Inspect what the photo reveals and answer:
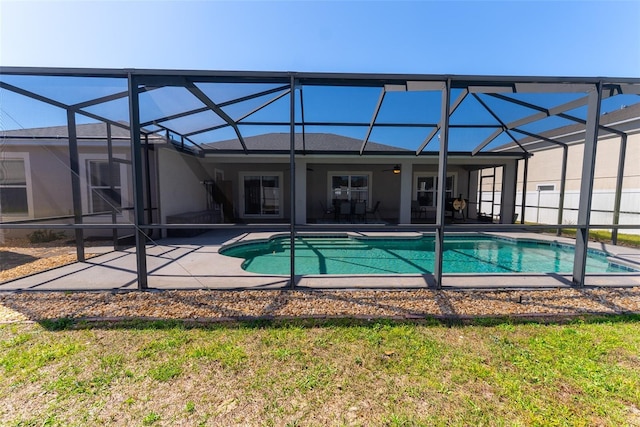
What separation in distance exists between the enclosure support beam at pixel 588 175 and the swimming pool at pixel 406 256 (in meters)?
1.73

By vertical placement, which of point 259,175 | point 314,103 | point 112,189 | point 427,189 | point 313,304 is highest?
point 314,103

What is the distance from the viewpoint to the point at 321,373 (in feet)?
7.30

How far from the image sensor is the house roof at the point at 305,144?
32.2ft

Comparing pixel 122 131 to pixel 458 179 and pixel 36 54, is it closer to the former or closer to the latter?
pixel 36 54

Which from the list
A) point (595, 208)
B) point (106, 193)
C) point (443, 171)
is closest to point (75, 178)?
point (106, 193)

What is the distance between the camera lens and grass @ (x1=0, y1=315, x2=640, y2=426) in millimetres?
1819

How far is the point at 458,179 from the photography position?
13.2 meters

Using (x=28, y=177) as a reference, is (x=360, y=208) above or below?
below

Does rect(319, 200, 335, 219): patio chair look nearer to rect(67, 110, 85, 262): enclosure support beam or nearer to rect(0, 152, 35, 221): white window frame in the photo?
rect(67, 110, 85, 262): enclosure support beam

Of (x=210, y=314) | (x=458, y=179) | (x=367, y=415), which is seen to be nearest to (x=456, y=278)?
(x=367, y=415)

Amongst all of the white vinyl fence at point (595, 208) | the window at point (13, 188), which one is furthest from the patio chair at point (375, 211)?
the window at point (13, 188)

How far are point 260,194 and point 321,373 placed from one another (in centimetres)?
1090

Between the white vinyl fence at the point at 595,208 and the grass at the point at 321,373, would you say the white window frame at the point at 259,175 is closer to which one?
the grass at the point at 321,373

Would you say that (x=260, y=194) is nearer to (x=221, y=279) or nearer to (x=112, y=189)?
(x=112, y=189)
